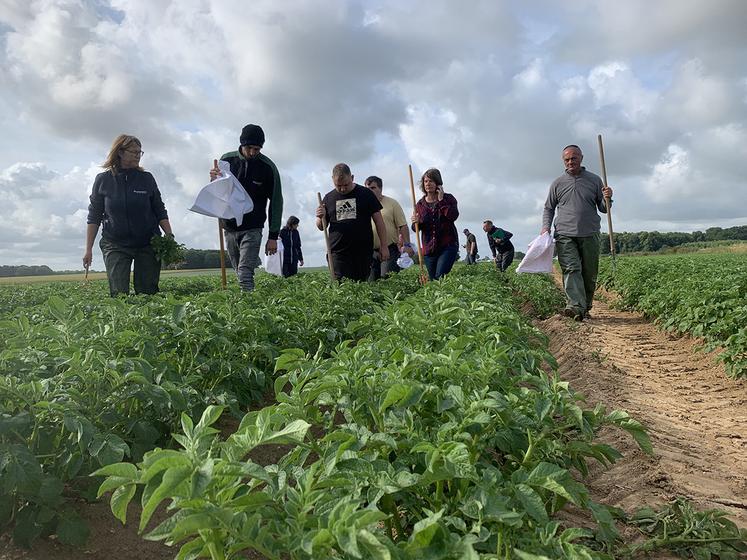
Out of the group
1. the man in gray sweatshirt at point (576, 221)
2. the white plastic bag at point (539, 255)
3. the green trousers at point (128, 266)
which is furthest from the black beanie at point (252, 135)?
the man in gray sweatshirt at point (576, 221)

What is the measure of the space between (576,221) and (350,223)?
2820mm

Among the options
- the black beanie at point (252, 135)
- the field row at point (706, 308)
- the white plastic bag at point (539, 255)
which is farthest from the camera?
the white plastic bag at point (539, 255)

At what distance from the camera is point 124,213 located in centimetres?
570

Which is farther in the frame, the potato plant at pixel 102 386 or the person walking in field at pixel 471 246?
the person walking in field at pixel 471 246

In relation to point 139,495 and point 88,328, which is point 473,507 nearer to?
point 139,495

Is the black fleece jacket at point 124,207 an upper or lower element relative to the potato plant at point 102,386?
upper

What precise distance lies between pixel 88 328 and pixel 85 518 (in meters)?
1.16

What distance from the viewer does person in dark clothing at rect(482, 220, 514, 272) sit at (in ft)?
54.1

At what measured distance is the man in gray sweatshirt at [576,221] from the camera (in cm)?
723

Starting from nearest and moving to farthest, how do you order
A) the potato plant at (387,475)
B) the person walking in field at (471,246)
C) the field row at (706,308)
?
the potato plant at (387,475), the field row at (706,308), the person walking in field at (471,246)

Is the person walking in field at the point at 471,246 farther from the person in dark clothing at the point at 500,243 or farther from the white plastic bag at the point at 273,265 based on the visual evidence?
the white plastic bag at the point at 273,265

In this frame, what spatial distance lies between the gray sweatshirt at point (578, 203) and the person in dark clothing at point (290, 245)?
22.7 ft

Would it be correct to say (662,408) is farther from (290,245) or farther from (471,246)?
(471,246)

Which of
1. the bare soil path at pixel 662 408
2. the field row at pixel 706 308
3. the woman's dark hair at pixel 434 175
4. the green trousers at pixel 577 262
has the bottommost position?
the bare soil path at pixel 662 408
